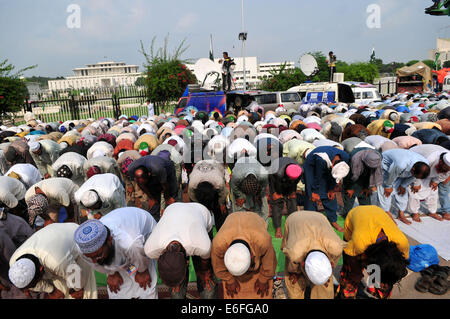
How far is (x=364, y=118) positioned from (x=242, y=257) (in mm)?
6435

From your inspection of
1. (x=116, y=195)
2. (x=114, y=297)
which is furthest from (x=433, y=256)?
(x=116, y=195)

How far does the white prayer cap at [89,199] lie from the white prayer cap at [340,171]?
10.6 ft

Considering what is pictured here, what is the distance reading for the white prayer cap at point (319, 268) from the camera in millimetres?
2445

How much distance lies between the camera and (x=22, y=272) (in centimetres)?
238

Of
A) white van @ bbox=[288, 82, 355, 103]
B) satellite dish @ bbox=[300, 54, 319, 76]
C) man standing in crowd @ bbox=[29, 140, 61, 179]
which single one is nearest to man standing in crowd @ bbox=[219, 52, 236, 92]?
white van @ bbox=[288, 82, 355, 103]

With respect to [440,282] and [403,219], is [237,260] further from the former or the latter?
[403,219]

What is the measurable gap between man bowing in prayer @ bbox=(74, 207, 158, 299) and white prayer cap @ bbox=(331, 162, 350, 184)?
103 inches

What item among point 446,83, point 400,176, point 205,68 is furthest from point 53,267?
point 446,83

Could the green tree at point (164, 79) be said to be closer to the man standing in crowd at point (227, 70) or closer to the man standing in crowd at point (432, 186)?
the man standing in crowd at point (227, 70)

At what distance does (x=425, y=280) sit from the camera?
10.4ft

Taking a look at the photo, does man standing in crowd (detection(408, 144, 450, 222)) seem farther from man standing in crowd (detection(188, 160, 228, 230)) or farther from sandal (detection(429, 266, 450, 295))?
man standing in crowd (detection(188, 160, 228, 230))

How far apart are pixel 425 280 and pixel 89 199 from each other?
4.03 m

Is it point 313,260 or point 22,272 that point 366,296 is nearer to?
point 313,260

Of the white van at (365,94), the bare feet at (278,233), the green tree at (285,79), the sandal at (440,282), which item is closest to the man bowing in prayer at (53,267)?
the bare feet at (278,233)
